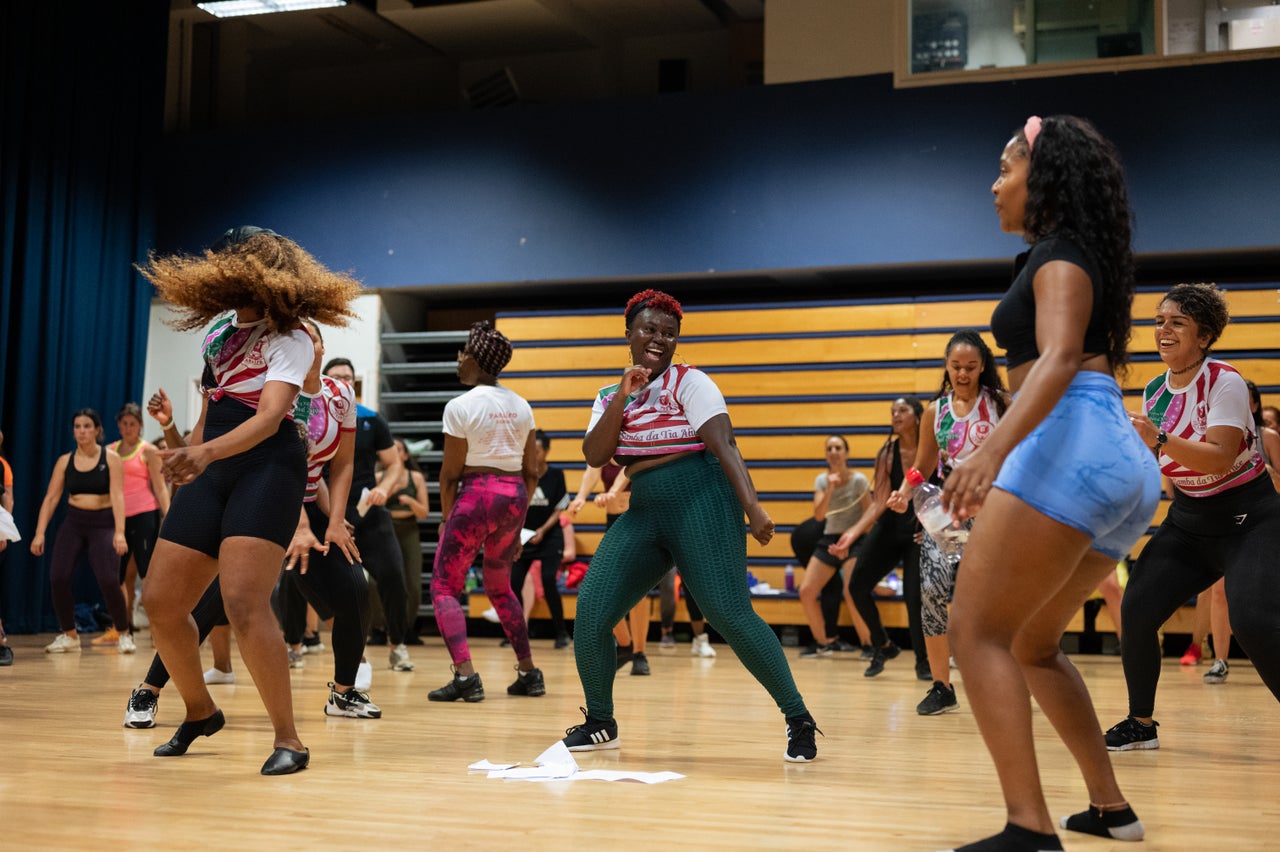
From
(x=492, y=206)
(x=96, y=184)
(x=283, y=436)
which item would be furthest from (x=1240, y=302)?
(x=96, y=184)

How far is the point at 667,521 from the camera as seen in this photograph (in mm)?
4035

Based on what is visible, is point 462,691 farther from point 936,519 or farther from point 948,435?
point 936,519

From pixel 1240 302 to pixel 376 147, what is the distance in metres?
7.51

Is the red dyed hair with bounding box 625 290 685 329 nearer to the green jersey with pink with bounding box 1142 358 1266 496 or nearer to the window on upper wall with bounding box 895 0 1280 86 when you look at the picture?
the green jersey with pink with bounding box 1142 358 1266 496

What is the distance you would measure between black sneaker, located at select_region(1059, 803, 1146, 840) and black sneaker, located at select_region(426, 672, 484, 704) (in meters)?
3.41

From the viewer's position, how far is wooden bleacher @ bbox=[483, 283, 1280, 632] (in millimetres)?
10234

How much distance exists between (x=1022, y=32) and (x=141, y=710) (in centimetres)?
819

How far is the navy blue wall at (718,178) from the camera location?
956 centimetres

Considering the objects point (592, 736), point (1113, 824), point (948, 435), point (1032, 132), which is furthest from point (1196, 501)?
point (592, 736)

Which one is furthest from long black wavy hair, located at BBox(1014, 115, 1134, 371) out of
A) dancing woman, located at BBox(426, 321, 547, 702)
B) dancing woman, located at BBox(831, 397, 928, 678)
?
dancing woman, located at BBox(831, 397, 928, 678)

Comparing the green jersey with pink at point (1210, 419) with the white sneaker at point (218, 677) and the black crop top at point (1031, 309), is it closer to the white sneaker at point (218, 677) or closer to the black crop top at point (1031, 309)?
the black crop top at point (1031, 309)

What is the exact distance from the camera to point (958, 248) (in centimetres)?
1004

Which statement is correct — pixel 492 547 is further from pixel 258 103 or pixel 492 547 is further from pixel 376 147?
pixel 258 103

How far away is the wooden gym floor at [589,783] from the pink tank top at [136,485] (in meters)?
3.03
